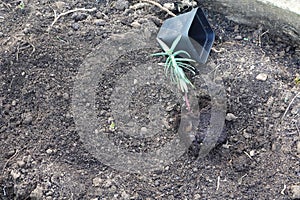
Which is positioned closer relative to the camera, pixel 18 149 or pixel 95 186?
pixel 95 186

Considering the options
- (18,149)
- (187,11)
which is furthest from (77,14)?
(18,149)

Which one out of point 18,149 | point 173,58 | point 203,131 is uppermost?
point 173,58

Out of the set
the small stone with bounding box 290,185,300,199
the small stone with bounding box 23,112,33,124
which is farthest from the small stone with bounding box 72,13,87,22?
the small stone with bounding box 290,185,300,199

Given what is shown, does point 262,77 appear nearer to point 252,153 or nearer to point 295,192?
point 252,153

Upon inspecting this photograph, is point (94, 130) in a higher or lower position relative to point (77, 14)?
lower

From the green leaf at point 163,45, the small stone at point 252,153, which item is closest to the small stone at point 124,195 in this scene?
the small stone at point 252,153

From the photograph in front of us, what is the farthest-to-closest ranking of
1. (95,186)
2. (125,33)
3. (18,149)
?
(125,33) < (18,149) < (95,186)

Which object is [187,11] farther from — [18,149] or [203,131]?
[18,149]

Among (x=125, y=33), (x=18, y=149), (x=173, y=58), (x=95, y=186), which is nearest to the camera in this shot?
(x=95, y=186)
